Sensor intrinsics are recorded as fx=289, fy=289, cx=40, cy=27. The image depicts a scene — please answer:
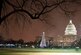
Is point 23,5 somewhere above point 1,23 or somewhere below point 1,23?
above

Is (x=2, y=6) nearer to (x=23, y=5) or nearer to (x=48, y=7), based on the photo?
(x=23, y=5)

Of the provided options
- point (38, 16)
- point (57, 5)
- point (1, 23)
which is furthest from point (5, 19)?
point (57, 5)

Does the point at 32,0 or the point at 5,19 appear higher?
the point at 32,0

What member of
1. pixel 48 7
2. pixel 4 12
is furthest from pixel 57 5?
pixel 4 12

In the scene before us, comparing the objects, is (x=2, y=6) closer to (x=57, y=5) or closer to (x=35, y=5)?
(x=35, y=5)

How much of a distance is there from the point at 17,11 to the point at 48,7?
3.52 ft

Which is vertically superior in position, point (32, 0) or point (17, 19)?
point (32, 0)

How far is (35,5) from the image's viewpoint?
998 cm

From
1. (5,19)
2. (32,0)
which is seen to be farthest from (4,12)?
(32,0)

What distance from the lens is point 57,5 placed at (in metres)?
9.98

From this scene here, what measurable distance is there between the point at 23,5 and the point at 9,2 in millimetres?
498

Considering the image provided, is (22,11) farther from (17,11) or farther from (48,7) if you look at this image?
(48,7)

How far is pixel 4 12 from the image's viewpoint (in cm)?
977

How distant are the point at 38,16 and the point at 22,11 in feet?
1.89
